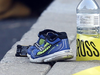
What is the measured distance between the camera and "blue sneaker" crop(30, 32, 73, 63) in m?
3.24

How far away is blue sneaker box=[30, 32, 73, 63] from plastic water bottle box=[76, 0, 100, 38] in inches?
8.9

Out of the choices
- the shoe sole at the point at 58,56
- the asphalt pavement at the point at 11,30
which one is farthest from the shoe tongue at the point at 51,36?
the asphalt pavement at the point at 11,30

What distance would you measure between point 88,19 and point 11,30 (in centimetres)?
530

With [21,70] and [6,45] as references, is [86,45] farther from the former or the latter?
[6,45]

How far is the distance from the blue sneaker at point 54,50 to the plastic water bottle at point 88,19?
23 centimetres

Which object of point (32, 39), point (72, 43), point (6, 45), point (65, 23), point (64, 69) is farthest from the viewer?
point (6, 45)

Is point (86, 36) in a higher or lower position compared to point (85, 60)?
higher

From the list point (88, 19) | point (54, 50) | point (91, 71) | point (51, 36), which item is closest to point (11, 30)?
point (51, 36)

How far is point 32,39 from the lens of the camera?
4574 mm

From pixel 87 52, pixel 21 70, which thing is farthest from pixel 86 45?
pixel 21 70

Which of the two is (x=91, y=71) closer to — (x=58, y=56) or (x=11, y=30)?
(x=58, y=56)

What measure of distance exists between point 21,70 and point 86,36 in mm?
737

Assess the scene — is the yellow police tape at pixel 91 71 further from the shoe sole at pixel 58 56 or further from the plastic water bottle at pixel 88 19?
the plastic water bottle at pixel 88 19

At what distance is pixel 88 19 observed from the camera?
3229 mm
